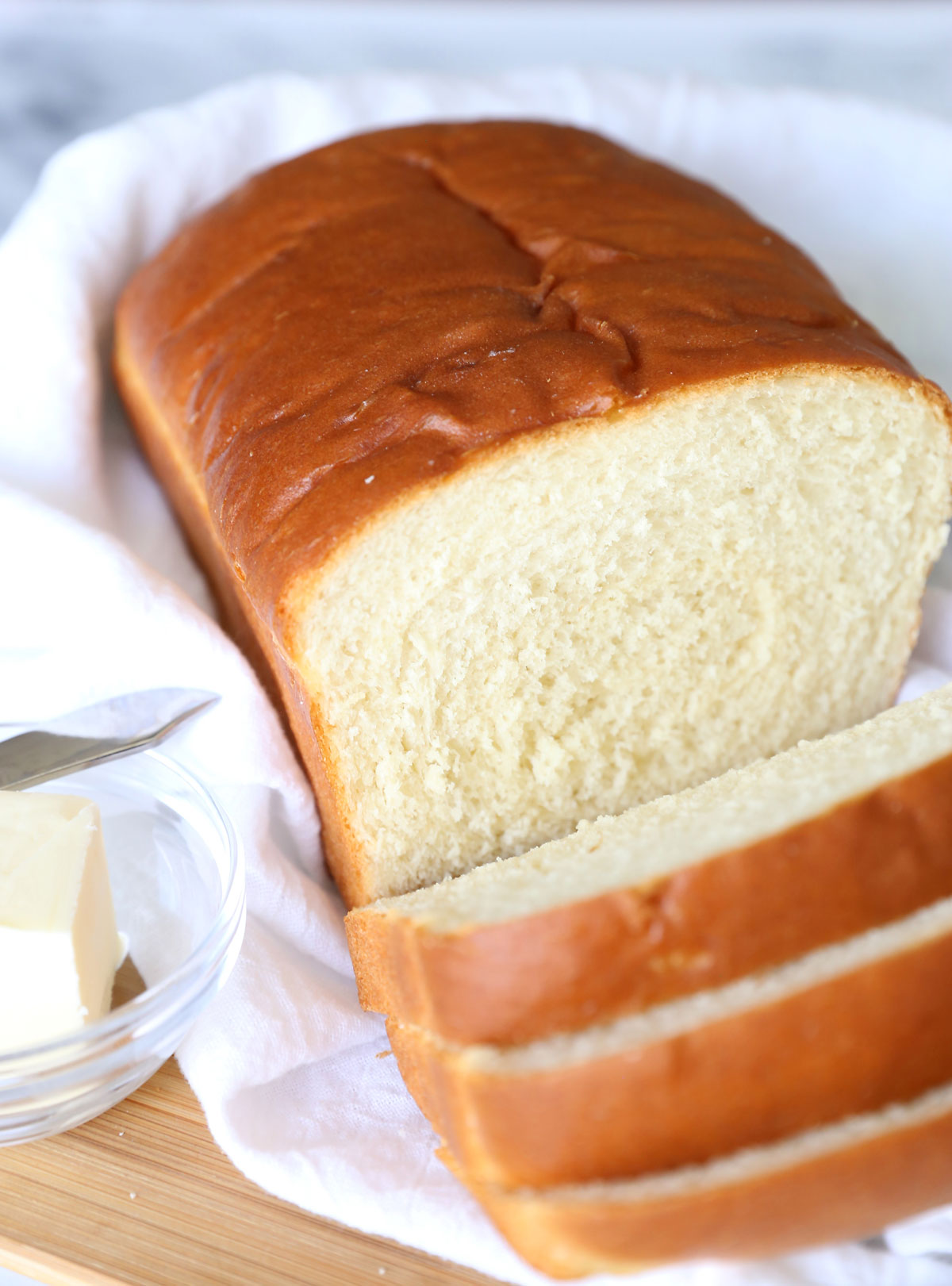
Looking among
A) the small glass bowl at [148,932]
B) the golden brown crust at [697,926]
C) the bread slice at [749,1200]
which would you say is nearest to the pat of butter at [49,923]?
the small glass bowl at [148,932]

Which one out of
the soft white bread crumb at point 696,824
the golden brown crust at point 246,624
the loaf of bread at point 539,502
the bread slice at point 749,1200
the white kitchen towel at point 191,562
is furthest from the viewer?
the golden brown crust at point 246,624

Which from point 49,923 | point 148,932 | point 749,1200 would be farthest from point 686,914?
point 148,932

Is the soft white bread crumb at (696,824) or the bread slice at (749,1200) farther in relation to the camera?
the soft white bread crumb at (696,824)

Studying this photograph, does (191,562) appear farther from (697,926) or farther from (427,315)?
(697,926)

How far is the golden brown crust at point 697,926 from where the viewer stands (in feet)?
5.13

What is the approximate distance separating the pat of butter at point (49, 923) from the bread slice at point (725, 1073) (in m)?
0.57

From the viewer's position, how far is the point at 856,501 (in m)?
2.27

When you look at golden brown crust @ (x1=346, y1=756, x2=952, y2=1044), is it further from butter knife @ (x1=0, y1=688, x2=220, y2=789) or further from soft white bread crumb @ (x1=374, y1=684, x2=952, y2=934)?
butter knife @ (x1=0, y1=688, x2=220, y2=789)

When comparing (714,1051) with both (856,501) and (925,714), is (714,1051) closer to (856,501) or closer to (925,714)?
(925,714)

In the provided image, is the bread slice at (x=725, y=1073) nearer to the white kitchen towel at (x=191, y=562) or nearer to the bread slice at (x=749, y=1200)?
the bread slice at (x=749, y=1200)

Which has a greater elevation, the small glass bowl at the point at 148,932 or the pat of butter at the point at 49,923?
the pat of butter at the point at 49,923

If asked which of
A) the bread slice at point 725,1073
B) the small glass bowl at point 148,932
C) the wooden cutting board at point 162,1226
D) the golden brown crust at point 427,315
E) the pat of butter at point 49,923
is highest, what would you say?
the golden brown crust at point 427,315

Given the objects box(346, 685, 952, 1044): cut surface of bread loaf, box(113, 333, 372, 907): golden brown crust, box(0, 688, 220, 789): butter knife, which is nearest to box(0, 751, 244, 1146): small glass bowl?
box(0, 688, 220, 789): butter knife

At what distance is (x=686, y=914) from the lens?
157cm
